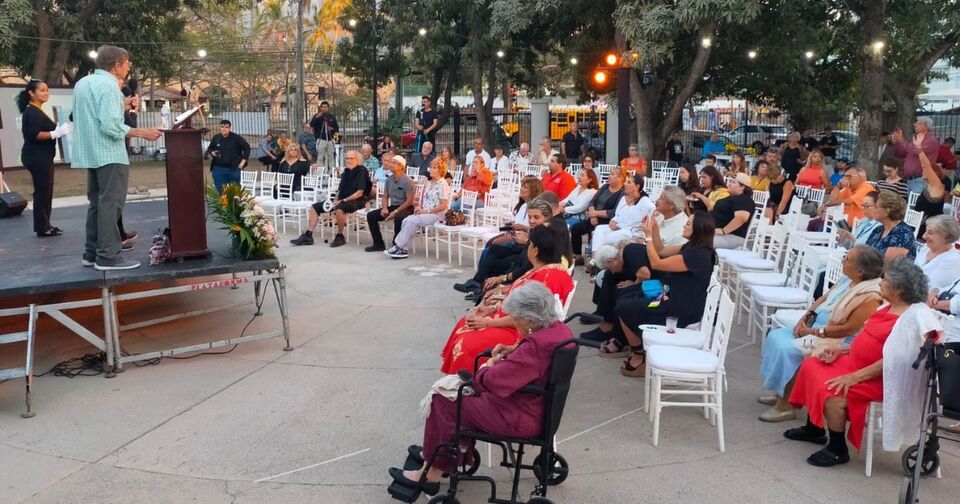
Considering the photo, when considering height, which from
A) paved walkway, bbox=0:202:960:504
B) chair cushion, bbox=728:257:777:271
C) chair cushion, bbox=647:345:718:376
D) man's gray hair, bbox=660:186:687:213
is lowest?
paved walkway, bbox=0:202:960:504

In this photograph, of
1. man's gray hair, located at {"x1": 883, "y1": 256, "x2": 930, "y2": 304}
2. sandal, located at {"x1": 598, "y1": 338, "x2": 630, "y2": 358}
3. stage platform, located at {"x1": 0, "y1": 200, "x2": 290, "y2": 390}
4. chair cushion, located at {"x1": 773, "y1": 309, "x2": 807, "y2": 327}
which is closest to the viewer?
man's gray hair, located at {"x1": 883, "y1": 256, "x2": 930, "y2": 304}

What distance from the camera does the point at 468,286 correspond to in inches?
338

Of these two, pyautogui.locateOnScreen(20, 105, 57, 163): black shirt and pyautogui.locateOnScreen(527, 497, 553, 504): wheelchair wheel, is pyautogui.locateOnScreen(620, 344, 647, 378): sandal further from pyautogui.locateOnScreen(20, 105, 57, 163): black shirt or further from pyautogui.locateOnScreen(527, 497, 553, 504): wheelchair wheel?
pyautogui.locateOnScreen(20, 105, 57, 163): black shirt

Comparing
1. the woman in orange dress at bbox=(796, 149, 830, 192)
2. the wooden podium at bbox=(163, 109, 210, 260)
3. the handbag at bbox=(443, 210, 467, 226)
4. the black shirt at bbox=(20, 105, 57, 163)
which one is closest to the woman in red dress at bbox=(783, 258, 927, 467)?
the wooden podium at bbox=(163, 109, 210, 260)

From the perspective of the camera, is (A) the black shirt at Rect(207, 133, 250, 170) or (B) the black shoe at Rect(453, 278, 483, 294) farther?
(A) the black shirt at Rect(207, 133, 250, 170)

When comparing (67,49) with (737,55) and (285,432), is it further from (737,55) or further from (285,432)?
(285,432)

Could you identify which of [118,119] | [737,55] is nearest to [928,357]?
[118,119]

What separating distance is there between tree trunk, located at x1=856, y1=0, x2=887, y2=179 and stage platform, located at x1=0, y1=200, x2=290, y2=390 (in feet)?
36.2

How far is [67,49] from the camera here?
22859 mm

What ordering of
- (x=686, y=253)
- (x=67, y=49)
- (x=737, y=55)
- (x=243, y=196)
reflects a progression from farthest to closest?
1. (x=67, y=49)
2. (x=737, y=55)
3. (x=243, y=196)
4. (x=686, y=253)

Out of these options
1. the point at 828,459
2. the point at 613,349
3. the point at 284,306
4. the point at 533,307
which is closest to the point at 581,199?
the point at 613,349

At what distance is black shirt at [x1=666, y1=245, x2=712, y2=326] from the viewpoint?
18.7 ft

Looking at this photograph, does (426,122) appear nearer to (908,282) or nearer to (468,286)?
(468,286)

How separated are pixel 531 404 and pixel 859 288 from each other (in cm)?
220
